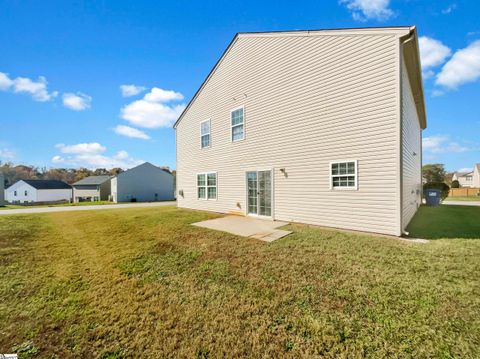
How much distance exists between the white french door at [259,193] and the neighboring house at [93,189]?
34.5m

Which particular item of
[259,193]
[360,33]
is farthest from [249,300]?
[360,33]

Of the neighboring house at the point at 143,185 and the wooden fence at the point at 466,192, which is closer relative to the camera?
the wooden fence at the point at 466,192

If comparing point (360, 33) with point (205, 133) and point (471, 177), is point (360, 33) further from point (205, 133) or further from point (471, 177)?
point (471, 177)

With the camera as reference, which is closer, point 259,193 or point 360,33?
point 360,33

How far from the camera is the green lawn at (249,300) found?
2383mm

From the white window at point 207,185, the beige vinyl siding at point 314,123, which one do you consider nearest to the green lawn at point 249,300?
the beige vinyl siding at point 314,123

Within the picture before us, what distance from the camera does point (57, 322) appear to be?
292 cm

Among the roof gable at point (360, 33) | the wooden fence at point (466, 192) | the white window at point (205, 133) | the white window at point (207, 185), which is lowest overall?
the wooden fence at point (466, 192)

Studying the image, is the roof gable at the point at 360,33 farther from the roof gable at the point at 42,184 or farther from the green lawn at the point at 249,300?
the roof gable at the point at 42,184

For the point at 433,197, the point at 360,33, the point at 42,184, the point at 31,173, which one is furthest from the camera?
the point at 31,173

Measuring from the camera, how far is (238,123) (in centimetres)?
1029

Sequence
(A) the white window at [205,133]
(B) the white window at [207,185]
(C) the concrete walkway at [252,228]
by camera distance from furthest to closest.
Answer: (A) the white window at [205,133], (B) the white window at [207,185], (C) the concrete walkway at [252,228]

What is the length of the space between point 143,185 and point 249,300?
32466mm

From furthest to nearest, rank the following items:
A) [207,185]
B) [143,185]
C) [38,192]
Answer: [38,192]
[143,185]
[207,185]
